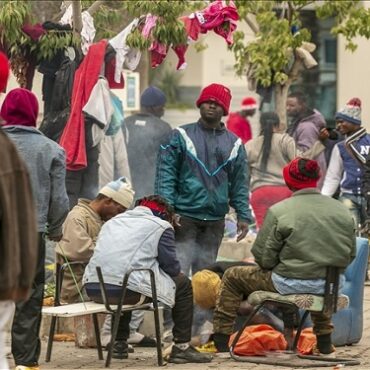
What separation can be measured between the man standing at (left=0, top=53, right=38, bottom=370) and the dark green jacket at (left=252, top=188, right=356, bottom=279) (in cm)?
384

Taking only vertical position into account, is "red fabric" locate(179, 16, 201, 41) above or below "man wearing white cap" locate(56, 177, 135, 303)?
above

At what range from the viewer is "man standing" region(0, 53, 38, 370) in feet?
21.4

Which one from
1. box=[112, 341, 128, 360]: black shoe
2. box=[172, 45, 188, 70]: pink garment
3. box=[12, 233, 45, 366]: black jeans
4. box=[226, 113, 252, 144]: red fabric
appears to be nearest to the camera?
box=[12, 233, 45, 366]: black jeans

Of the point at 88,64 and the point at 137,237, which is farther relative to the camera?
the point at 88,64

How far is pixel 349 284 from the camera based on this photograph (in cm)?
1141

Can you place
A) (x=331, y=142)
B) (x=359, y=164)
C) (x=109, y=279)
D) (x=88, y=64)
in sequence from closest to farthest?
(x=109, y=279) < (x=88, y=64) < (x=359, y=164) < (x=331, y=142)

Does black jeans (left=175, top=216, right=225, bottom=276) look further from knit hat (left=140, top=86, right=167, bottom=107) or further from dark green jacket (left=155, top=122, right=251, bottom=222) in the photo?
knit hat (left=140, top=86, right=167, bottom=107)

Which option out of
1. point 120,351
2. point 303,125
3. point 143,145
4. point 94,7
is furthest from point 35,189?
point 303,125

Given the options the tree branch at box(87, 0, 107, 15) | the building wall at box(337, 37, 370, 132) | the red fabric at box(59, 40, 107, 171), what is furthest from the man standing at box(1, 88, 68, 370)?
the building wall at box(337, 37, 370, 132)

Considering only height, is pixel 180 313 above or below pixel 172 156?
below

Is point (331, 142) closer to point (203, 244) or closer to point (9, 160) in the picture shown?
point (203, 244)

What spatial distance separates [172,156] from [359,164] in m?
4.74

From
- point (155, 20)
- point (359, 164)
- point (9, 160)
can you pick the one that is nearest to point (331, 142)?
point (359, 164)

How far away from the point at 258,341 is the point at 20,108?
2.56 metres
